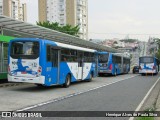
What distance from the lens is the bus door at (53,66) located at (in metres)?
18.9

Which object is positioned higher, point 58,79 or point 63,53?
point 63,53

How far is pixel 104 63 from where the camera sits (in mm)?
39594

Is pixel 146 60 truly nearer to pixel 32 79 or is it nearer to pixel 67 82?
pixel 67 82

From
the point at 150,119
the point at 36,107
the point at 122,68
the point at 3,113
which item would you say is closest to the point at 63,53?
the point at 36,107

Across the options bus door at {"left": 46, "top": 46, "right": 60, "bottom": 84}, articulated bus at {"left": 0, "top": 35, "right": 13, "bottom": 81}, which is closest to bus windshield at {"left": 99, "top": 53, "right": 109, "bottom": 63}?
articulated bus at {"left": 0, "top": 35, "right": 13, "bottom": 81}

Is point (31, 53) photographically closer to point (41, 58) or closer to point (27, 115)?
point (41, 58)

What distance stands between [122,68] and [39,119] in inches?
1536

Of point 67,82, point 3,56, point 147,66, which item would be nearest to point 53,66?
point 67,82

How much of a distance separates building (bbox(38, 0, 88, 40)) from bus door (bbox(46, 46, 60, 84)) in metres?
86.5

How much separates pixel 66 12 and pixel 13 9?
23726 mm

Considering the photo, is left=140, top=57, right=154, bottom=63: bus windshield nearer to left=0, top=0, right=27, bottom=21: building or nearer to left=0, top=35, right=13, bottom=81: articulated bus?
left=0, top=35, right=13, bottom=81: articulated bus

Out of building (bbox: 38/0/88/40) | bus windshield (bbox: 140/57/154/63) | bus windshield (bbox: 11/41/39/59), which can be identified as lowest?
bus windshield (bbox: 140/57/154/63)

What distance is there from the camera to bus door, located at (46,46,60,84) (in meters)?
18.9

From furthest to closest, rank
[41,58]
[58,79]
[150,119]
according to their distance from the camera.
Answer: [58,79] < [41,58] < [150,119]
